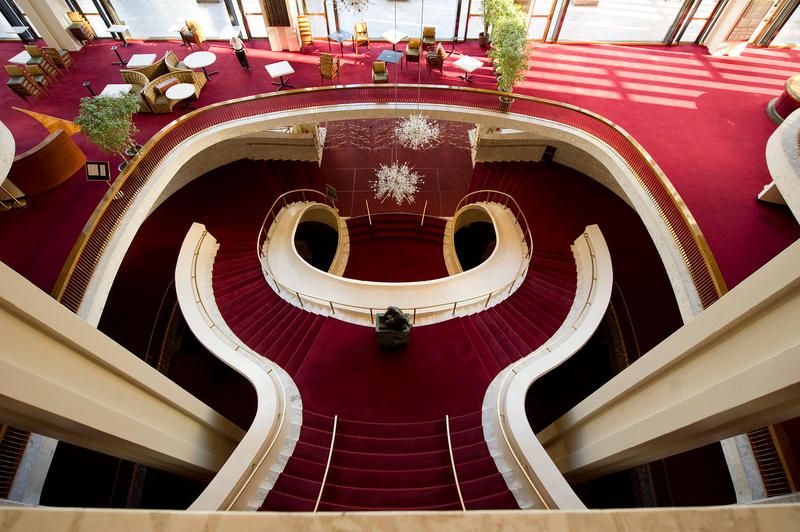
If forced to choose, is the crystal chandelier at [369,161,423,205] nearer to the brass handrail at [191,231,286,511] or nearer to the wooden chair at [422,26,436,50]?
the wooden chair at [422,26,436,50]

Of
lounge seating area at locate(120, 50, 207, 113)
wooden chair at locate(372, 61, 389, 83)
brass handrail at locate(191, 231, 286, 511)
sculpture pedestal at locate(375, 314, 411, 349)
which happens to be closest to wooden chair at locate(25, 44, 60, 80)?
lounge seating area at locate(120, 50, 207, 113)

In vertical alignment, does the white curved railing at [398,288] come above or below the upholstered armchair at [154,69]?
below

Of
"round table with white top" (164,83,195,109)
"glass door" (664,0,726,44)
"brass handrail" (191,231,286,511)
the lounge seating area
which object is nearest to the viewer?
"brass handrail" (191,231,286,511)

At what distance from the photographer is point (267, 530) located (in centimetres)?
218

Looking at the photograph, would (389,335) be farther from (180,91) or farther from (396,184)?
(180,91)

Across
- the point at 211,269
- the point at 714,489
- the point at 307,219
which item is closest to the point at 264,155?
the point at 307,219

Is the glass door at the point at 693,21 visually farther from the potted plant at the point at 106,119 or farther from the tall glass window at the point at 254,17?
the potted plant at the point at 106,119

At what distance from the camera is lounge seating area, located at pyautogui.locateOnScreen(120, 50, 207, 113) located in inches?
448

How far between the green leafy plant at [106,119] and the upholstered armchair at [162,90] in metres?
2.66

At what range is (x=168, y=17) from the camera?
572 inches

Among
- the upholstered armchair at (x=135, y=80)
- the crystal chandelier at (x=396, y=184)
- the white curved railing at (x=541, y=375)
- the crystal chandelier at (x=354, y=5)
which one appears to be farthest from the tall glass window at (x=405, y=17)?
the white curved railing at (x=541, y=375)

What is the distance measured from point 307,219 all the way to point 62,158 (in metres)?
6.51

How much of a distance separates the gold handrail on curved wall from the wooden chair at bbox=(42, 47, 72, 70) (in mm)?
6144

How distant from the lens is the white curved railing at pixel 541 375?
595cm
